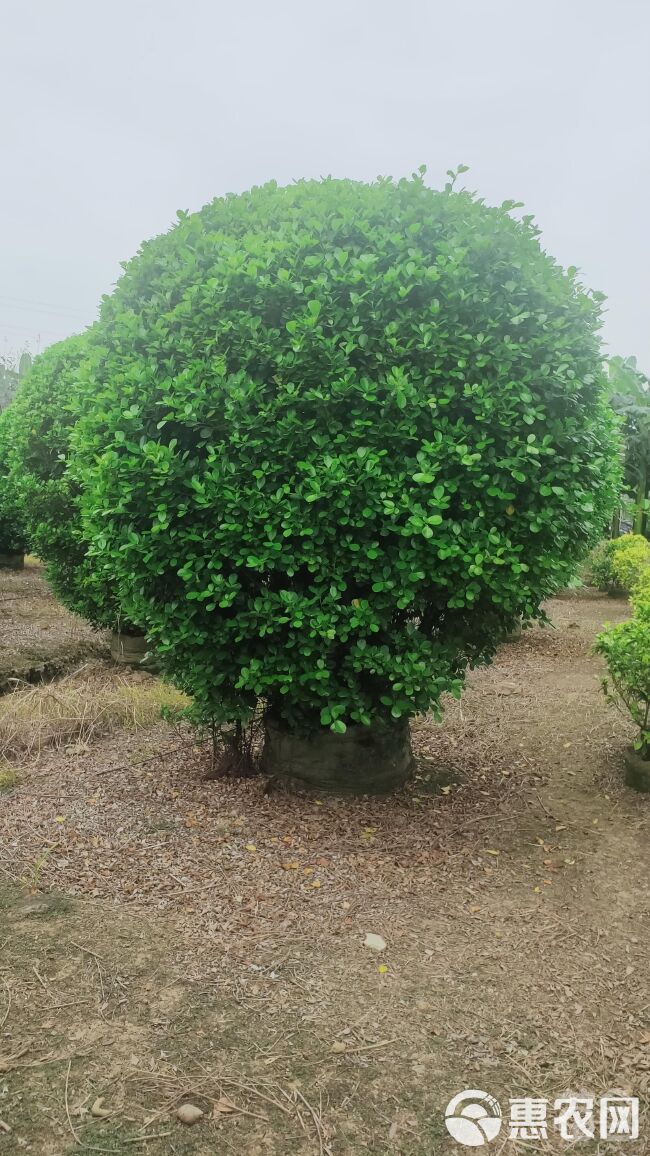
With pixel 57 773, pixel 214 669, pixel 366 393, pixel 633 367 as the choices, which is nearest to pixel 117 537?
pixel 214 669

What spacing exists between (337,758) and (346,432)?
1.89 meters

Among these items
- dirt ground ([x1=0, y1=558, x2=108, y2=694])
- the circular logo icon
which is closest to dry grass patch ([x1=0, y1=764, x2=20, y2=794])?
dirt ground ([x1=0, y1=558, x2=108, y2=694])

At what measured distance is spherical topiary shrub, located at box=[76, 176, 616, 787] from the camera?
3770 millimetres

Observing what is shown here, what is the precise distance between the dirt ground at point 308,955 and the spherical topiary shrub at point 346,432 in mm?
801

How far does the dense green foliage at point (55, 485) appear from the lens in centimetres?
786


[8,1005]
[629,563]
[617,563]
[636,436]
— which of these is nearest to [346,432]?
[8,1005]

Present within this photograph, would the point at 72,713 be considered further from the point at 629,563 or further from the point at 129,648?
the point at 629,563

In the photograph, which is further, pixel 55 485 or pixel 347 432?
pixel 55 485

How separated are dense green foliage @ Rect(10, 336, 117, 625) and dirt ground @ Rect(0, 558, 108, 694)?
557 millimetres

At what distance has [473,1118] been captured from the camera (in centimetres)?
237

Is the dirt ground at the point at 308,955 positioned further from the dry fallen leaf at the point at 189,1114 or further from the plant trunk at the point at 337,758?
the plant trunk at the point at 337,758

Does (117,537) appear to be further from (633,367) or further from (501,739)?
(633,367)

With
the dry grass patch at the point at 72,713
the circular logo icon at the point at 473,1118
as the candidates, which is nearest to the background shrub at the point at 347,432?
the circular logo icon at the point at 473,1118

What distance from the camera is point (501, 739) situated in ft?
19.4
